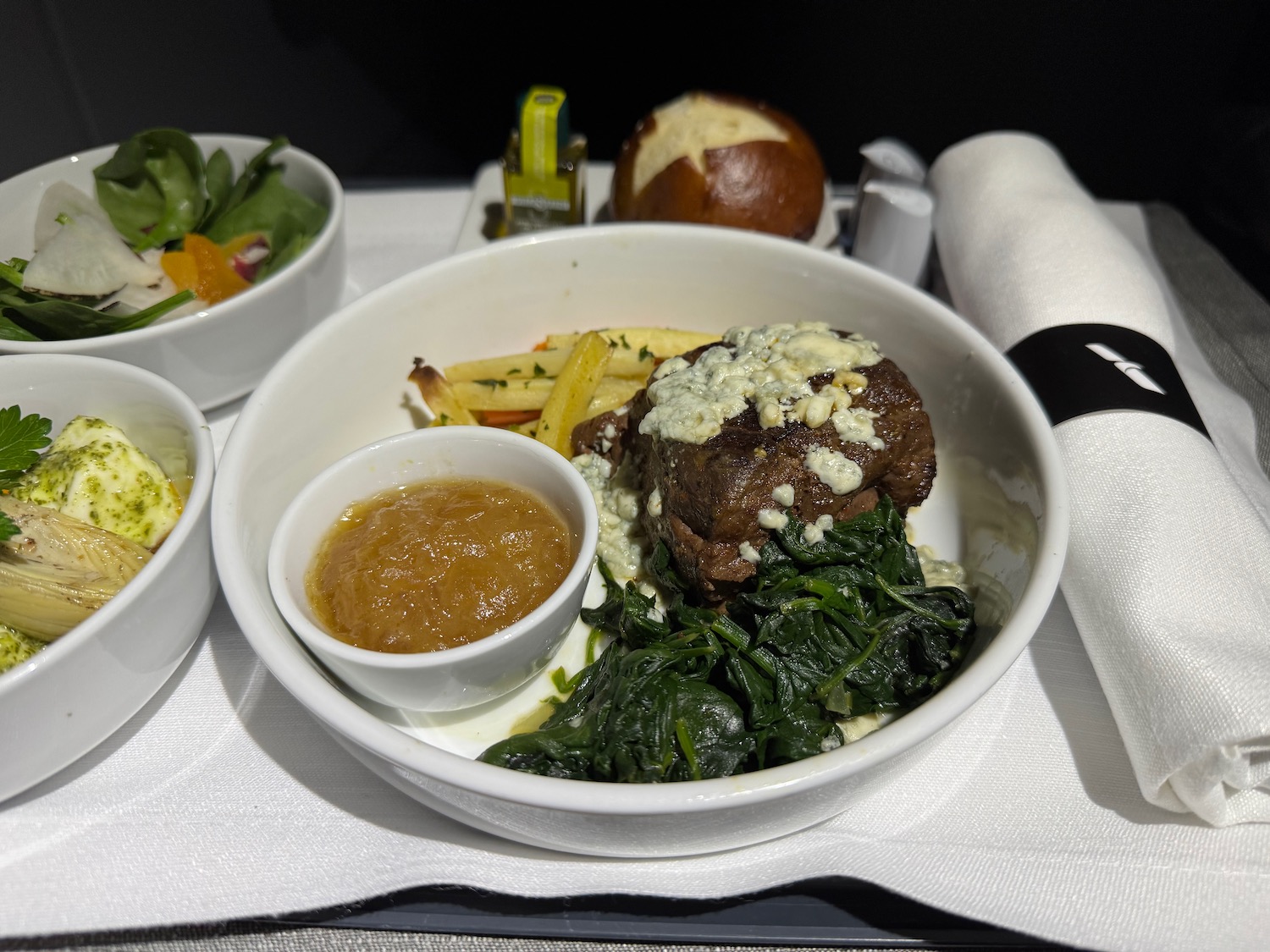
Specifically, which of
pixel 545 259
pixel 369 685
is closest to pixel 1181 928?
pixel 369 685

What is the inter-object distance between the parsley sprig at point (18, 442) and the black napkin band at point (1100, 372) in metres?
3.65

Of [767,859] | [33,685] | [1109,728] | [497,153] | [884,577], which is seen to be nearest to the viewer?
[33,685]

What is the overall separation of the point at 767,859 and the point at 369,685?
1.22m

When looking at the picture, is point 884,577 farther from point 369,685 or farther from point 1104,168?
point 1104,168

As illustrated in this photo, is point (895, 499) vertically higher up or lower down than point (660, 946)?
higher up

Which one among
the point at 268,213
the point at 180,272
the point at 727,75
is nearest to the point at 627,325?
the point at 268,213

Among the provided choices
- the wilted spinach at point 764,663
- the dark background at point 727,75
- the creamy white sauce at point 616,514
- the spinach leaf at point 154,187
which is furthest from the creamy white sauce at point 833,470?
the dark background at point 727,75

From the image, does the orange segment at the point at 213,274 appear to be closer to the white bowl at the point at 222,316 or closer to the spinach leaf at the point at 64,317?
the spinach leaf at the point at 64,317

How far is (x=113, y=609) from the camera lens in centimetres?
210

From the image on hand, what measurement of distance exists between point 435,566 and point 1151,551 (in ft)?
7.40

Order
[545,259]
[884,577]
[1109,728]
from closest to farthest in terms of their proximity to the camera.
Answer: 1. [1109,728]
2. [884,577]
3. [545,259]

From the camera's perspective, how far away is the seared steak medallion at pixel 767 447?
2.54 metres

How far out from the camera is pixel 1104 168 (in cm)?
650

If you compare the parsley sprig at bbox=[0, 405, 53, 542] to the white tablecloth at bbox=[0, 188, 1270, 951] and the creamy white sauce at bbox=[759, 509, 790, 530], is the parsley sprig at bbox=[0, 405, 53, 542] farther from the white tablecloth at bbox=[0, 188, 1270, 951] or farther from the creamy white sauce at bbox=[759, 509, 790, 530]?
the creamy white sauce at bbox=[759, 509, 790, 530]
